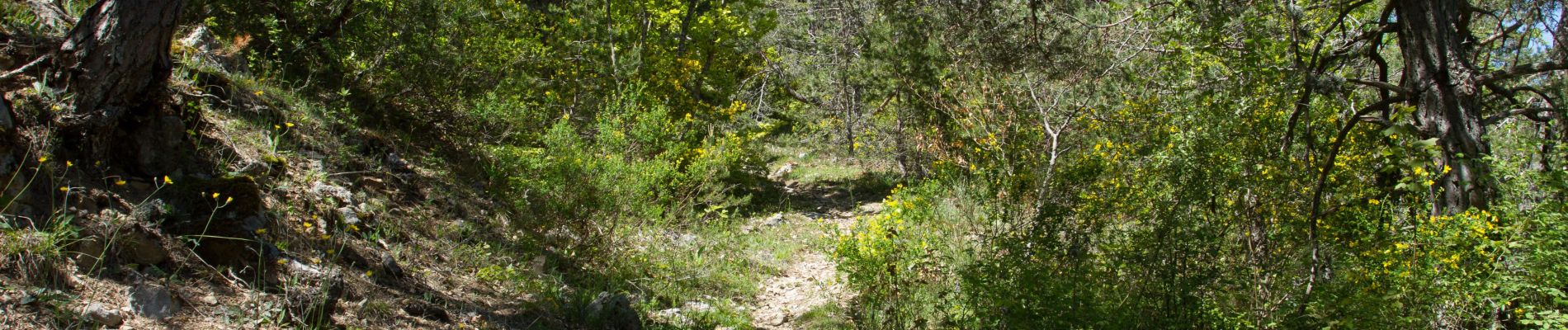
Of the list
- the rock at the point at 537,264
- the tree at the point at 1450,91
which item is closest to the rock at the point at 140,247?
the rock at the point at 537,264

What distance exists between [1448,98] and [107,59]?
6.12 meters

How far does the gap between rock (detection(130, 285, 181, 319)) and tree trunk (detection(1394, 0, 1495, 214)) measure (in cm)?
558

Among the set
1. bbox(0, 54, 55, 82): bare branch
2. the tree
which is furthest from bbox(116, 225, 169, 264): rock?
the tree

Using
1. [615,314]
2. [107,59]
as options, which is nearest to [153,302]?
[107,59]

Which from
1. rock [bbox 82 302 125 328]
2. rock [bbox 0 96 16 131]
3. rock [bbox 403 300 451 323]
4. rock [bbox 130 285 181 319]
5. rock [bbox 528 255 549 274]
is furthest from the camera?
rock [bbox 528 255 549 274]

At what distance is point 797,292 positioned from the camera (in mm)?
7168

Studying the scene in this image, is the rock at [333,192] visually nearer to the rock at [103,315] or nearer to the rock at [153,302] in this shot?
the rock at [153,302]

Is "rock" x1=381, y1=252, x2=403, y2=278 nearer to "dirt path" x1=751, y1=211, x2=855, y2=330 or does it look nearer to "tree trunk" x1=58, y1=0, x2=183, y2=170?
"tree trunk" x1=58, y1=0, x2=183, y2=170

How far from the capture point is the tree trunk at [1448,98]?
3988 millimetres

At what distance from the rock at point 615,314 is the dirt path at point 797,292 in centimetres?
111

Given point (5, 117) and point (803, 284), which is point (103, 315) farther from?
point (803, 284)

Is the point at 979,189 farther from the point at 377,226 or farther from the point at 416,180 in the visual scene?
the point at 416,180

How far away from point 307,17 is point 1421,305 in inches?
285

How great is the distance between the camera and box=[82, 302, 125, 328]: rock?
9.90 ft
